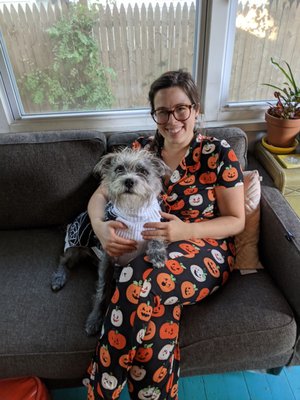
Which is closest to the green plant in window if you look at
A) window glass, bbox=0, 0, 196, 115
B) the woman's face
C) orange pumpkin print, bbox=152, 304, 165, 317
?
window glass, bbox=0, 0, 196, 115

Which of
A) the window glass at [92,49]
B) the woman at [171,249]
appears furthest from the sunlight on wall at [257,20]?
the woman at [171,249]

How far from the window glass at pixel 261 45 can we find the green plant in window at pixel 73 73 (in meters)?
0.80

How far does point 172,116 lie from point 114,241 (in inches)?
23.2

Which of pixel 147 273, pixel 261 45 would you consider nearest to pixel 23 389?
pixel 147 273

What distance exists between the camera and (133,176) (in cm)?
127

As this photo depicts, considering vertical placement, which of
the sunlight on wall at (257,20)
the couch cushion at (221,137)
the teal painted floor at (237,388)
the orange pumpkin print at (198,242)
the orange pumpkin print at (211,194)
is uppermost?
the sunlight on wall at (257,20)

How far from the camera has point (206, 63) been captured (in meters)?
1.84

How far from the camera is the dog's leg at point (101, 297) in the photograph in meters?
1.22

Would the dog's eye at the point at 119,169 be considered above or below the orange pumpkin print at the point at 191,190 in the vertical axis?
above

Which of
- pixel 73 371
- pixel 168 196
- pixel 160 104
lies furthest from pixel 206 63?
pixel 73 371

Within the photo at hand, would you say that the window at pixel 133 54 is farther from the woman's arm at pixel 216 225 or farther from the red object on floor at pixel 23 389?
the red object on floor at pixel 23 389

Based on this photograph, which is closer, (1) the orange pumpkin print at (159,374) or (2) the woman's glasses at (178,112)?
(1) the orange pumpkin print at (159,374)

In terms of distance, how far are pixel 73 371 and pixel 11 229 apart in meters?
0.93

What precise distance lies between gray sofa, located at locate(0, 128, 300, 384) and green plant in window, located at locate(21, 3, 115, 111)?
1.31ft
